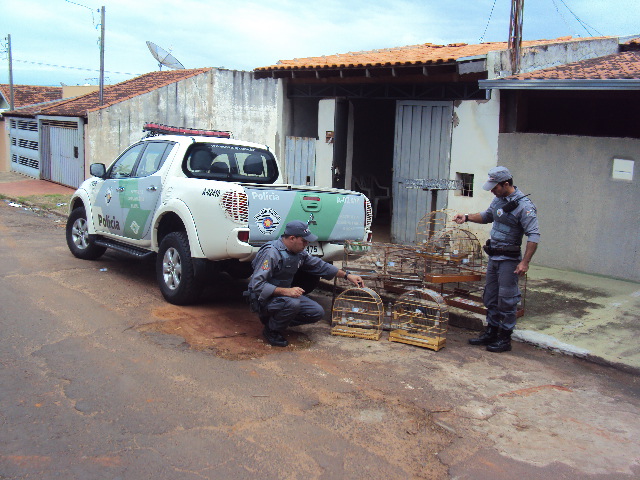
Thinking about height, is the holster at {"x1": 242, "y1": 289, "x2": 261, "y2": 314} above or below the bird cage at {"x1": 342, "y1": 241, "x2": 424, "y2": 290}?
below

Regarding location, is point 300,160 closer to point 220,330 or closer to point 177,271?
point 177,271

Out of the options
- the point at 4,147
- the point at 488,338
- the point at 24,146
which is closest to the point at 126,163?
the point at 488,338

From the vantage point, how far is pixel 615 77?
332 inches

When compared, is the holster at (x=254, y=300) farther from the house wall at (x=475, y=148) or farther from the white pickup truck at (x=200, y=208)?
the house wall at (x=475, y=148)

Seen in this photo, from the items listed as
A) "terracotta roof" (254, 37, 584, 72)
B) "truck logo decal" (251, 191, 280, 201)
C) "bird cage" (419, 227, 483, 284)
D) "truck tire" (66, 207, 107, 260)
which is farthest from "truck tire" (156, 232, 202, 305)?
"terracotta roof" (254, 37, 584, 72)

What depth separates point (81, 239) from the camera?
961 centimetres

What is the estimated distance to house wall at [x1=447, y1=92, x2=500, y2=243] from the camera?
10.1 meters

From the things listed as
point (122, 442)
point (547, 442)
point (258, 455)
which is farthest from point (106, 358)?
point (547, 442)

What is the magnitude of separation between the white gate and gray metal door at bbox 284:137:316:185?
48.1 ft

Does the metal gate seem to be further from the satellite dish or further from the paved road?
the paved road

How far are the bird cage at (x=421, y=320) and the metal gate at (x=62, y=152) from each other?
1641cm

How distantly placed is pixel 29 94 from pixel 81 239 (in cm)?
2955

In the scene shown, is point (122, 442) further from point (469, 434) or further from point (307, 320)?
point (307, 320)

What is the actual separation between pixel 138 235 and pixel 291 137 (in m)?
6.08
